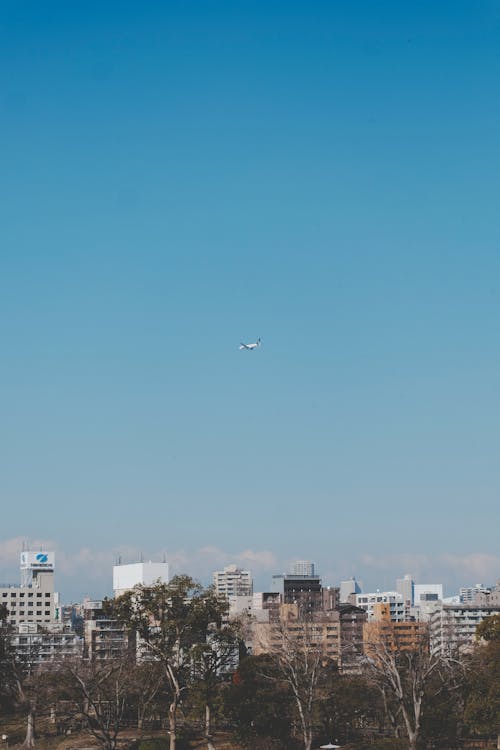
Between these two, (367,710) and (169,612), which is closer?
(169,612)

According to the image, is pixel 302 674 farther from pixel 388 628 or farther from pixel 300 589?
pixel 300 589

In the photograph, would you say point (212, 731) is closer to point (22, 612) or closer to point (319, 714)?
point (319, 714)

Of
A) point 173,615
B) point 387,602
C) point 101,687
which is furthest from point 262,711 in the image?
point 387,602

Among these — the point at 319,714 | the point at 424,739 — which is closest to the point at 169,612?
the point at 319,714

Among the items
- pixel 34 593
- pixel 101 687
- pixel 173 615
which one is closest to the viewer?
pixel 173 615

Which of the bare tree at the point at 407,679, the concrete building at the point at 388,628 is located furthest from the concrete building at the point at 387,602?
the bare tree at the point at 407,679

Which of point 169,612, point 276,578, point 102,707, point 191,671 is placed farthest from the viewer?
point 276,578
